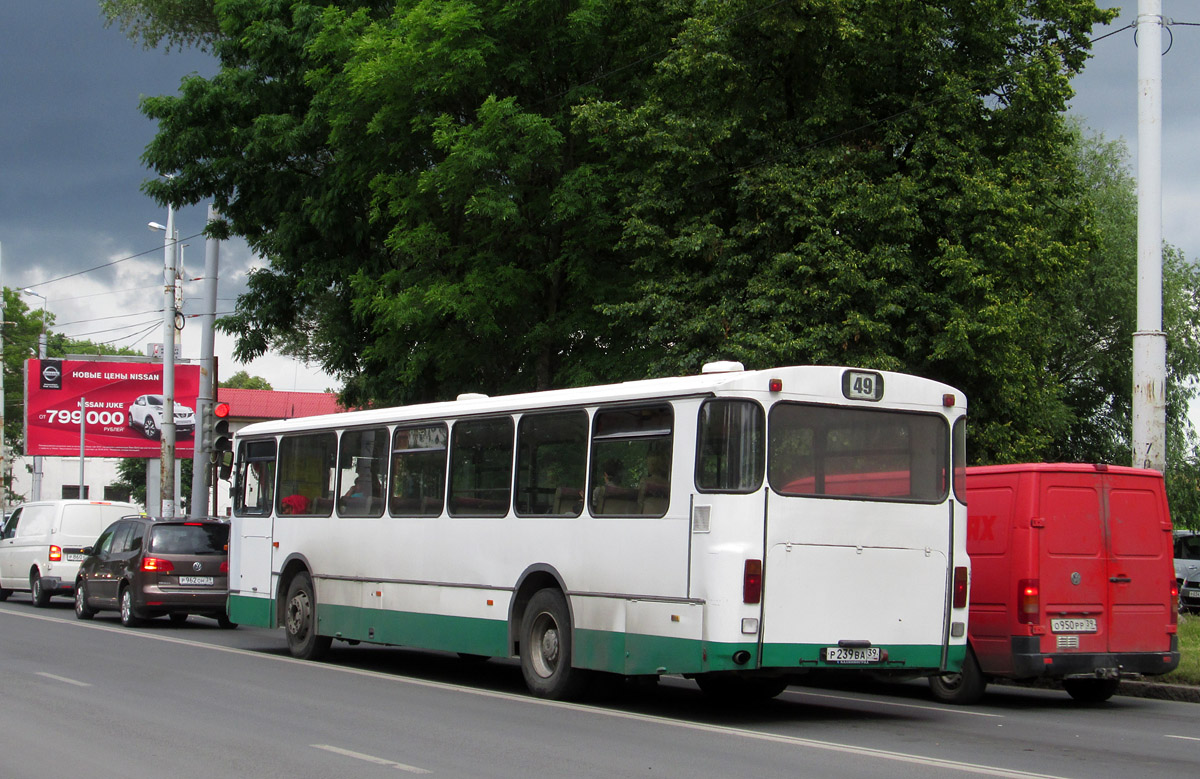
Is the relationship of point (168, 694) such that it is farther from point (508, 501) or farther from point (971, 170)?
point (971, 170)

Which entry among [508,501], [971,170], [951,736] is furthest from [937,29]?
[951,736]

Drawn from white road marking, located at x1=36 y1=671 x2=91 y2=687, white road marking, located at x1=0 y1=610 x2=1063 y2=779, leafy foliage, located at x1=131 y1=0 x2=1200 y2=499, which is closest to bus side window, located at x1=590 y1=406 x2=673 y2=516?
white road marking, located at x1=0 y1=610 x2=1063 y2=779

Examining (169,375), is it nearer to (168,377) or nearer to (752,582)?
(168,377)

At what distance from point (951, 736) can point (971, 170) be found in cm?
1413

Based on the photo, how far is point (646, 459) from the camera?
38.9 ft

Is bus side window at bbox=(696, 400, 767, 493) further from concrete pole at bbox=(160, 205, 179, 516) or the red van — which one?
concrete pole at bbox=(160, 205, 179, 516)

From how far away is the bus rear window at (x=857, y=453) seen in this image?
11328 millimetres

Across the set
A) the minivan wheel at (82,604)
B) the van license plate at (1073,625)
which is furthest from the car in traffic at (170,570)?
the van license plate at (1073,625)

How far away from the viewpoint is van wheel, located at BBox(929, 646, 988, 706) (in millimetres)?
13539

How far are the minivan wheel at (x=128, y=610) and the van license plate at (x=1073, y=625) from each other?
48.2ft

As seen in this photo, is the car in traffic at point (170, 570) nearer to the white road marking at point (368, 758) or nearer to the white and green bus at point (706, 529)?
the white and green bus at point (706, 529)

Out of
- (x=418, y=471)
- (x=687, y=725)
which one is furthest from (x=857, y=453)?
(x=418, y=471)

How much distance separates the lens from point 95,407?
54.2 metres

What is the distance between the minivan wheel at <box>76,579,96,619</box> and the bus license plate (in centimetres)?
1656
